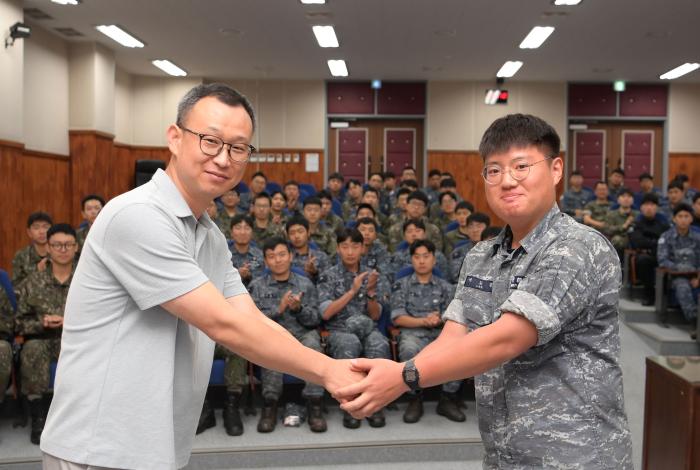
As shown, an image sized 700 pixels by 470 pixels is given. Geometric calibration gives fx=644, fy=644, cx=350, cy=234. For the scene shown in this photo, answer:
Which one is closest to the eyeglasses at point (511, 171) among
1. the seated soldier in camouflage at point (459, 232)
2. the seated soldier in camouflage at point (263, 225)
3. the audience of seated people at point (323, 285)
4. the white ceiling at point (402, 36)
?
the audience of seated people at point (323, 285)

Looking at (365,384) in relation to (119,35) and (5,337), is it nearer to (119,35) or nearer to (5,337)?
(5,337)

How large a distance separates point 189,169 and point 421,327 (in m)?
3.28

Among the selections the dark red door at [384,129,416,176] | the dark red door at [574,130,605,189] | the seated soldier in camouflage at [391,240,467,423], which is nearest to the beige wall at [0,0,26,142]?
the seated soldier in camouflage at [391,240,467,423]

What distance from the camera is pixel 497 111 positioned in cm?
1270

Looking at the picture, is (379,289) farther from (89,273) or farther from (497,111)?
(497,111)

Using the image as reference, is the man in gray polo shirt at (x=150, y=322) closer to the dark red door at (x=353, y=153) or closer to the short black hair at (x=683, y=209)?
the short black hair at (x=683, y=209)

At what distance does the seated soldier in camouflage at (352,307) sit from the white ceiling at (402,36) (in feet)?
13.5

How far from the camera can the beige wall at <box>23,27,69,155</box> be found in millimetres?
8789

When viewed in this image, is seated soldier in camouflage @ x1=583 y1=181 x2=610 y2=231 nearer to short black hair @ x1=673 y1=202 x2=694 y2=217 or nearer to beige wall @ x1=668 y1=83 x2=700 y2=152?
short black hair @ x1=673 y1=202 x2=694 y2=217

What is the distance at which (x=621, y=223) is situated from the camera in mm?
8172

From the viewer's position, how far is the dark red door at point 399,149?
42.5 ft

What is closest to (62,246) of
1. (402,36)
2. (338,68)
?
(402,36)

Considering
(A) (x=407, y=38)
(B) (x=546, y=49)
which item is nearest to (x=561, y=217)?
(A) (x=407, y=38)

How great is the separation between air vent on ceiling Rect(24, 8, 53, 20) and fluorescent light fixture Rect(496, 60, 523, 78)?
23.4 ft
